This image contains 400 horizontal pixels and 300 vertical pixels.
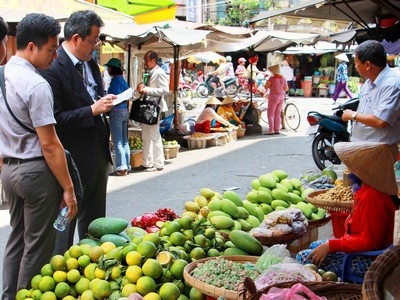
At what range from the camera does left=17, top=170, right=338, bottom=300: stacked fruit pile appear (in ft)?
11.0

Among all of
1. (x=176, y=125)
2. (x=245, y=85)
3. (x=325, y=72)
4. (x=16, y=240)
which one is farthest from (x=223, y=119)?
(x=325, y=72)

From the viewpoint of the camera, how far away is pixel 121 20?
1073cm

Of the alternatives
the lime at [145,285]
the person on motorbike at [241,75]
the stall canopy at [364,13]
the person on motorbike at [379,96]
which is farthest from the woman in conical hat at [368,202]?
the person on motorbike at [241,75]

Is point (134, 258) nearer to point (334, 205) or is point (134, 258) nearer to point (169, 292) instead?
point (169, 292)

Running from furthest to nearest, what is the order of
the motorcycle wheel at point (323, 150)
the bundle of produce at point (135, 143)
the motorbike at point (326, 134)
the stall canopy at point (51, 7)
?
the bundle of produce at point (135, 143)
the motorcycle wheel at point (323, 150)
the motorbike at point (326, 134)
the stall canopy at point (51, 7)

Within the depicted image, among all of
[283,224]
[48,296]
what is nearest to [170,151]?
[283,224]

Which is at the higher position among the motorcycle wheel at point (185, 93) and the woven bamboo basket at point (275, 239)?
the woven bamboo basket at point (275, 239)

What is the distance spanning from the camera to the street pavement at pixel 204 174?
7.97 metres

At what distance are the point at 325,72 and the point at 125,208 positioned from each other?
2679 cm

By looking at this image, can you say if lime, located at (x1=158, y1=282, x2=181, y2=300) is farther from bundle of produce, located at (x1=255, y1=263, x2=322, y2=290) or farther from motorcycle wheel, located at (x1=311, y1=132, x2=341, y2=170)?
motorcycle wheel, located at (x1=311, y1=132, x2=341, y2=170)

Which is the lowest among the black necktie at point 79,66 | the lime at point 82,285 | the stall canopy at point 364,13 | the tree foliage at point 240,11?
the lime at point 82,285

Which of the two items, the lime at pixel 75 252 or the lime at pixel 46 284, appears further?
the lime at pixel 75 252

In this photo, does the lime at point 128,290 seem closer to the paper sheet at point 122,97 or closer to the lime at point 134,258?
the lime at point 134,258

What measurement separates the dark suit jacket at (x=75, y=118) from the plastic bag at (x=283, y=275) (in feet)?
→ 5.65
